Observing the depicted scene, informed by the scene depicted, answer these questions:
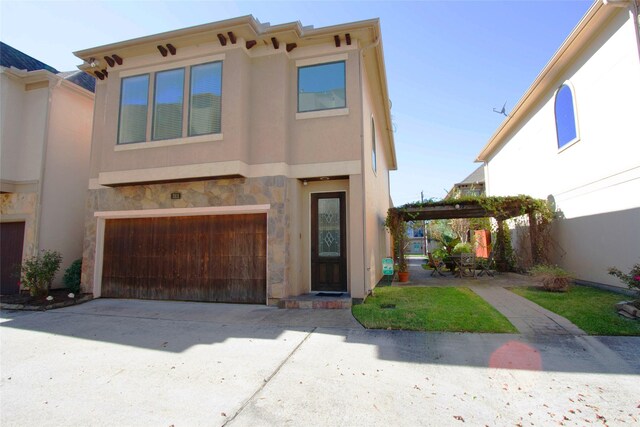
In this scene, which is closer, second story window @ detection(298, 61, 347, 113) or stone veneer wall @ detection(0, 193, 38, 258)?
second story window @ detection(298, 61, 347, 113)

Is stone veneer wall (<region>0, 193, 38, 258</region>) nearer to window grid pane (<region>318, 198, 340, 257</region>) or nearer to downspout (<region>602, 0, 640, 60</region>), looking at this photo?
window grid pane (<region>318, 198, 340, 257</region>)

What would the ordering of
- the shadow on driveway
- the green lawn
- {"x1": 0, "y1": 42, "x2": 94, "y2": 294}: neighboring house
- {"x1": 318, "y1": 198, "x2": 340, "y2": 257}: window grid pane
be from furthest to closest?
{"x1": 0, "y1": 42, "x2": 94, "y2": 294}: neighboring house → {"x1": 318, "y1": 198, "x2": 340, "y2": 257}: window grid pane → the green lawn → the shadow on driveway

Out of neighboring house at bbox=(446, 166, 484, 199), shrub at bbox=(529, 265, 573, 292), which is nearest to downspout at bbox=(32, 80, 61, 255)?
shrub at bbox=(529, 265, 573, 292)

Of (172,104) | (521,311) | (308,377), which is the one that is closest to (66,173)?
(172,104)

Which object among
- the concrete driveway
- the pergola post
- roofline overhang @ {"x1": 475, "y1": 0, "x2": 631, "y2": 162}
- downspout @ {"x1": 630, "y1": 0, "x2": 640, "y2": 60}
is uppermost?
roofline overhang @ {"x1": 475, "y1": 0, "x2": 631, "y2": 162}

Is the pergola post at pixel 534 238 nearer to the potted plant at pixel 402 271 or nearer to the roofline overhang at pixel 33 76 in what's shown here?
the potted plant at pixel 402 271

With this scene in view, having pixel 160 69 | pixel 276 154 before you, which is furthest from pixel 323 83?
pixel 160 69

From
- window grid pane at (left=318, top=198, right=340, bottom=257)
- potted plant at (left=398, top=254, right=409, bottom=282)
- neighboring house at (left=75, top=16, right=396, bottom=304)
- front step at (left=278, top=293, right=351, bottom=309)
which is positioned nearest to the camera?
front step at (left=278, top=293, right=351, bottom=309)

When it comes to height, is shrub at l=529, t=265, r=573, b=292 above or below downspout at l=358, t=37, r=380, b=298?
below

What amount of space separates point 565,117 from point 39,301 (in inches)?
582

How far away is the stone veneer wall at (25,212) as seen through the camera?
30.9 ft

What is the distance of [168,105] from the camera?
8219 millimetres

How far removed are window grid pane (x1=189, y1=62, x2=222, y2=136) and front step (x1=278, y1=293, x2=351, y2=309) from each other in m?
4.19

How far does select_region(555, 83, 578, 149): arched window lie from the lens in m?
9.29
